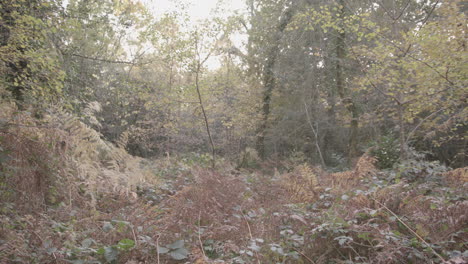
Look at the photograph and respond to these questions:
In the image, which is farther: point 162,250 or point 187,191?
point 187,191

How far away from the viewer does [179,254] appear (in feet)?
7.45

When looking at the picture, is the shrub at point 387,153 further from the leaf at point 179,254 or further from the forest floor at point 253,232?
the leaf at point 179,254

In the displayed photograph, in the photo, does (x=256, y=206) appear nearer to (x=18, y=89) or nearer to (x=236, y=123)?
(x=18, y=89)

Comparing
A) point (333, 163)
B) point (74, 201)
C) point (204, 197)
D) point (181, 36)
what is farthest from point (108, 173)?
point (333, 163)

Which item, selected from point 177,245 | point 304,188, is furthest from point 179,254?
point 304,188

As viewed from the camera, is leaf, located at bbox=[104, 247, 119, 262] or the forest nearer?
leaf, located at bbox=[104, 247, 119, 262]

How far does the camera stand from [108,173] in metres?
4.37

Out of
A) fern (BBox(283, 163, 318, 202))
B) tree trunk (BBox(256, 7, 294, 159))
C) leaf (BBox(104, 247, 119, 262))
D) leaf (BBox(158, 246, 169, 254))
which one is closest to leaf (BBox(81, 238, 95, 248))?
leaf (BBox(104, 247, 119, 262))

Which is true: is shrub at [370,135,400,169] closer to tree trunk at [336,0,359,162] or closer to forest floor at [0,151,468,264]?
tree trunk at [336,0,359,162]

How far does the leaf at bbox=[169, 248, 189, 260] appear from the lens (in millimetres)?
2232

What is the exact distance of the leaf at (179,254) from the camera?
7.32ft

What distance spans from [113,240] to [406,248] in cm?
220

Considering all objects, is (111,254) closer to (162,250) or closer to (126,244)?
(126,244)

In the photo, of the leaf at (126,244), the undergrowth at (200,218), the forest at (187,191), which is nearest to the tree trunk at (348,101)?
the forest at (187,191)
